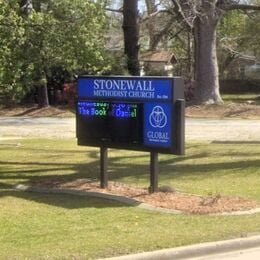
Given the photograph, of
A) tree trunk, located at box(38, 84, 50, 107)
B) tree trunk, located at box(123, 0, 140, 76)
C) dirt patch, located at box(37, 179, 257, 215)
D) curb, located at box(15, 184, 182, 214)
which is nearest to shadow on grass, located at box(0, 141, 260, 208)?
curb, located at box(15, 184, 182, 214)

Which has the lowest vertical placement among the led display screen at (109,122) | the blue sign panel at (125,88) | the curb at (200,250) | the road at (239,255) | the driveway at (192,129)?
the driveway at (192,129)

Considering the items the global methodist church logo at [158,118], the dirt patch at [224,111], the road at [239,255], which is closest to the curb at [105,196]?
the global methodist church logo at [158,118]

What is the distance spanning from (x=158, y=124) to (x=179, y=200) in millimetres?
1230

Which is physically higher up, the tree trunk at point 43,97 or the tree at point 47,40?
the tree at point 47,40

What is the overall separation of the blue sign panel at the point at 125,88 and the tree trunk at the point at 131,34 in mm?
29529

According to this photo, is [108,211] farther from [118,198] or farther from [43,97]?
[43,97]

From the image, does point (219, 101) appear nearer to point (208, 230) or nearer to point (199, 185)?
point (199, 185)

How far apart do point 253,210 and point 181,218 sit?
4.04ft

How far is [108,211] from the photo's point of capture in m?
9.49

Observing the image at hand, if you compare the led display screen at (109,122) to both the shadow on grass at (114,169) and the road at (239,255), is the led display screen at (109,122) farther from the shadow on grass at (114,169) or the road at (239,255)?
the road at (239,255)

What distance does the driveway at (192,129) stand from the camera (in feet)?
75.9

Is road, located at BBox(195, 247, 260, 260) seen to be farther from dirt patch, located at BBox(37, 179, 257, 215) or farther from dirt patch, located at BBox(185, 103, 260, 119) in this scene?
dirt patch, located at BBox(185, 103, 260, 119)

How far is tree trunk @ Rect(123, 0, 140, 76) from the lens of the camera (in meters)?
41.0

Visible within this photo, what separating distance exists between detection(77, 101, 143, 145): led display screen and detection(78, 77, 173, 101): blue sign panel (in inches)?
5.2
